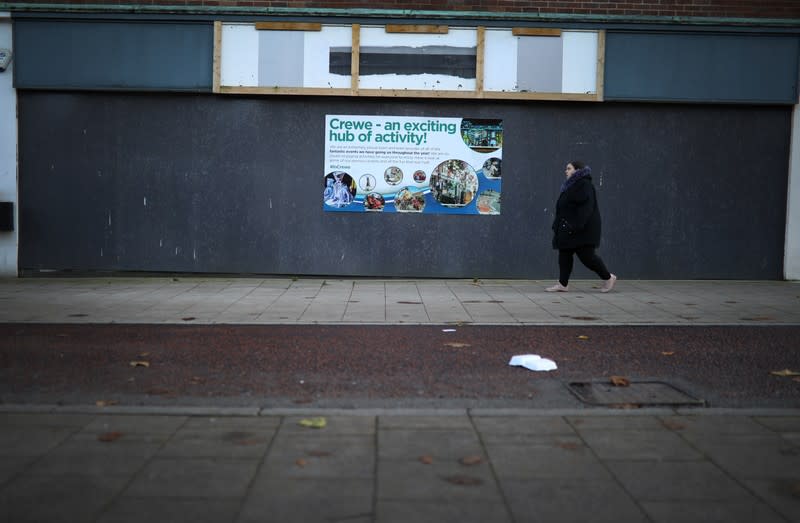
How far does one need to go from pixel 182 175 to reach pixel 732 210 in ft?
29.7

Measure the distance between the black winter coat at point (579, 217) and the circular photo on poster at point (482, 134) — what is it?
2447 mm

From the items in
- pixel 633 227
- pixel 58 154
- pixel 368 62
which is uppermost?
pixel 368 62

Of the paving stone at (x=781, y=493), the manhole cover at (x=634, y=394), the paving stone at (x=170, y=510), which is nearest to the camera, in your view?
the paving stone at (x=170, y=510)

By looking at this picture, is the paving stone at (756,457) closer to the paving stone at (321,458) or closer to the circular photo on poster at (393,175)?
the paving stone at (321,458)

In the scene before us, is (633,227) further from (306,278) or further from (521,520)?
(521,520)

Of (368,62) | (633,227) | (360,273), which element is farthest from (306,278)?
(633,227)

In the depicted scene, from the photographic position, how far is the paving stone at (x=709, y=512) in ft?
11.8

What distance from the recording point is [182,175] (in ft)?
45.8

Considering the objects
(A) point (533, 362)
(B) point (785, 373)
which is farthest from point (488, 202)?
(B) point (785, 373)

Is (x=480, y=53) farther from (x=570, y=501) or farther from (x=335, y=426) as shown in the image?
(x=570, y=501)

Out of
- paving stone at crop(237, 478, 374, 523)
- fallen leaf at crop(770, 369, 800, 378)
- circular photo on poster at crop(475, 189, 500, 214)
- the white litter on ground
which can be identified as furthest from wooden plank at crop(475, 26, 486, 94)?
paving stone at crop(237, 478, 374, 523)

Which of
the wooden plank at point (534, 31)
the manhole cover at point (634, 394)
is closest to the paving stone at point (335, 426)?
the manhole cover at point (634, 394)

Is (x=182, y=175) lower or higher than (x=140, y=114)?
lower

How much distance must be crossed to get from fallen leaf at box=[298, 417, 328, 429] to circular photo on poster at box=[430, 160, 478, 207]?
921 centimetres
